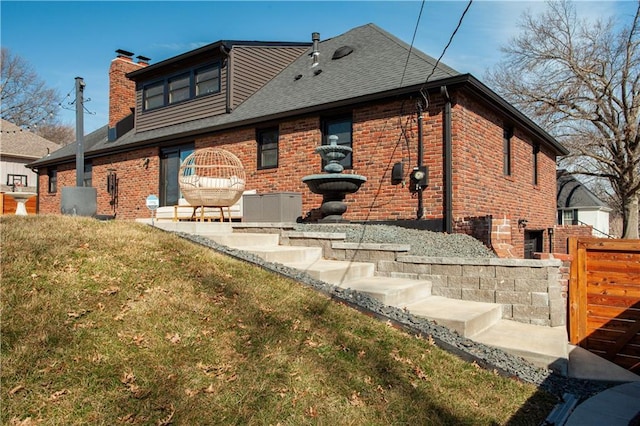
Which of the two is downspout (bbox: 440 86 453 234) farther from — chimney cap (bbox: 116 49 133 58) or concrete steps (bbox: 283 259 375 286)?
chimney cap (bbox: 116 49 133 58)

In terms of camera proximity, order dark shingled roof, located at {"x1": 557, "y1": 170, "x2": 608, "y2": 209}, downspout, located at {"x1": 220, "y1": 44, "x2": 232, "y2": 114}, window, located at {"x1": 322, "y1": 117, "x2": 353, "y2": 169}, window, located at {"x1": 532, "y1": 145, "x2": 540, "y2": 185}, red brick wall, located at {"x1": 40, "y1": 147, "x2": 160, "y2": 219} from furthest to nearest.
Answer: dark shingled roof, located at {"x1": 557, "y1": 170, "x2": 608, "y2": 209}, red brick wall, located at {"x1": 40, "y1": 147, "x2": 160, "y2": 219}, window, located at {"x1": 532, "y1": 145, "x2": 540, "y2": 185}, downspout, located at {"x1": 220, "y1": 44, "x2": 232, "y2": 114}, window, located at {"x1": 322, "y1": 117, "x2": 353, "y2": 169}

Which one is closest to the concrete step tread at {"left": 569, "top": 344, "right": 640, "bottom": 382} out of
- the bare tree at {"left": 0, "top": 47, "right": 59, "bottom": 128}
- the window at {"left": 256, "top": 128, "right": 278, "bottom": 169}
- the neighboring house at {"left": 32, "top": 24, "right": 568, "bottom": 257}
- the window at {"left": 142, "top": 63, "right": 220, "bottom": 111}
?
the neighboring house at {"left": 32, "top": 24, "right": 568, "bottom": 257}

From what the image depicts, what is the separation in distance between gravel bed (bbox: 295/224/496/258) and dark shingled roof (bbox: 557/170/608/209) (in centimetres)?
2233

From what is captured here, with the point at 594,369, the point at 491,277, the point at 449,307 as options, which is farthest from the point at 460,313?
the point at 594,369

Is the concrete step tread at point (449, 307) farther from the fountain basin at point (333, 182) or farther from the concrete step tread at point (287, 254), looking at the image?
the fountain basin at point (333, 182)

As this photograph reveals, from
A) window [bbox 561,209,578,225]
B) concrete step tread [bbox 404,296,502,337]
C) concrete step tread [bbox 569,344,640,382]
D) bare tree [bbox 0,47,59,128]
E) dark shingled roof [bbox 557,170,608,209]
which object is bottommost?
concrete step tread [bbox 569,344,640,382]

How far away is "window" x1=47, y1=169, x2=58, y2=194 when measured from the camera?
1823cm

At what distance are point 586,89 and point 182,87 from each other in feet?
66.2

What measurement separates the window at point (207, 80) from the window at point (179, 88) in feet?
1.56

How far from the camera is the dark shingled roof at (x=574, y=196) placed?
26.7m

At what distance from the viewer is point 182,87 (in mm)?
14625

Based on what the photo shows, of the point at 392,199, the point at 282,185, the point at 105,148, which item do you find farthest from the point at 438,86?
the point at 105,148

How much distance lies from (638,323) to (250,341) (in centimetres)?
417

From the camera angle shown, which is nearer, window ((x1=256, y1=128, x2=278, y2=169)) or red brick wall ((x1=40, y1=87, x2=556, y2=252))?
red brick wall ((x1=40, y1=87, x2=556, y2=252))
